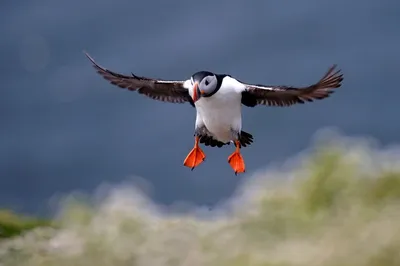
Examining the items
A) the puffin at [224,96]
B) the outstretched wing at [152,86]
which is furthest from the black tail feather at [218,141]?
the outstretched wing at [152,86]

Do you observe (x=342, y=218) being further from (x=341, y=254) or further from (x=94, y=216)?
(x=94, y=216)

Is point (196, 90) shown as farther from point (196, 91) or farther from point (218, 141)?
point (218, 141)

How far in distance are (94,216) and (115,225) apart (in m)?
0.07

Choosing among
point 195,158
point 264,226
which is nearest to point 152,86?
point 195,158

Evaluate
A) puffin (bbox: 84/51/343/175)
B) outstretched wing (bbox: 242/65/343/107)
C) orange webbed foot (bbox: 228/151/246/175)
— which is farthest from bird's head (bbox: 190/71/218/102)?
orange webbed foot (bbox: 228/151/246/175)

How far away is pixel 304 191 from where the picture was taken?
1195 mm

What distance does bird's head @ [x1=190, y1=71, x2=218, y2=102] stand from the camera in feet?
6.40

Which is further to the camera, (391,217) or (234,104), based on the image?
(234,104)

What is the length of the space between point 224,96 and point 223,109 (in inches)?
2.0

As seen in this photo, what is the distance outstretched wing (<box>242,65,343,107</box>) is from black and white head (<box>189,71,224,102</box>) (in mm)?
111

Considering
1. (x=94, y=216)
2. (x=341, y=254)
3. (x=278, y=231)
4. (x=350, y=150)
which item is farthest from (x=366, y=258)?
(x=94, y=216)

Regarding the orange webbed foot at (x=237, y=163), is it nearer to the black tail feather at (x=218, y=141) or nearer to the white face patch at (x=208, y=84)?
the black tail feather at (x=218, y=141)

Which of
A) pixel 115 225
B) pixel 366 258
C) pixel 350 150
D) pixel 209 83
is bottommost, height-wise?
pixel 366 258

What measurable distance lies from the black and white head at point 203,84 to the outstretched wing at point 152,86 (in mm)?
211
